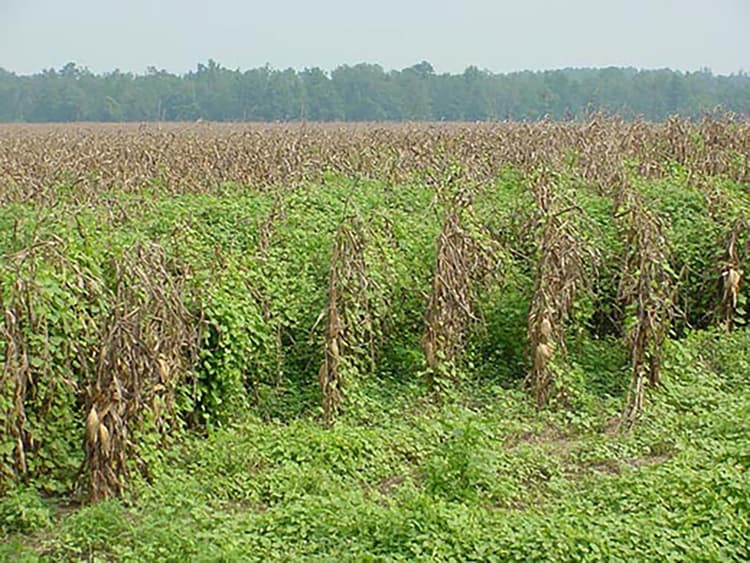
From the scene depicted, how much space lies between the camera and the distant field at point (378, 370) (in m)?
5.30

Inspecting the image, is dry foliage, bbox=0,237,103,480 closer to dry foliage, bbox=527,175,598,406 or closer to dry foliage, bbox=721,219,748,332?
dry foliage, bbox=527,175,598,406

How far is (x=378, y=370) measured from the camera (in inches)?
321

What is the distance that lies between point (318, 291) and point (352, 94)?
37.5 m

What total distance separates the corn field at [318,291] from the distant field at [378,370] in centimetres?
3

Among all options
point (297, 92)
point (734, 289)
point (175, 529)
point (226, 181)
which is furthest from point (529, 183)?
point (297, 92)

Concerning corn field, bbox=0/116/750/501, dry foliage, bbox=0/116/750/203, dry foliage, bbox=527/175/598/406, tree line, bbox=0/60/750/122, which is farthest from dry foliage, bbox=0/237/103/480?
tree line, bbox=0/60/750/122

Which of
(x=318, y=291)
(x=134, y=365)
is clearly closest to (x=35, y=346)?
(x=134, y=365)

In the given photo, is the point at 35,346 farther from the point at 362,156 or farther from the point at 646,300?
the point at 362,156

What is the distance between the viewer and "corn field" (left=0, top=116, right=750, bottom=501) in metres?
5.78

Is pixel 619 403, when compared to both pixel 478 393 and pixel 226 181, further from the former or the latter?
pixel 226 181

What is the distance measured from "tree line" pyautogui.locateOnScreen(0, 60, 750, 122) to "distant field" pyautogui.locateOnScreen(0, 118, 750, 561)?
1059 inches

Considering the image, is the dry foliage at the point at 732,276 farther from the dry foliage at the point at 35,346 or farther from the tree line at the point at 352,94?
the tree line at the point at 352,94

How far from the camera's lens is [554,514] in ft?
18.1

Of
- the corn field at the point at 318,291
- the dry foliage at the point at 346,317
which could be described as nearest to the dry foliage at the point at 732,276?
the corn field at the point at 318,291
